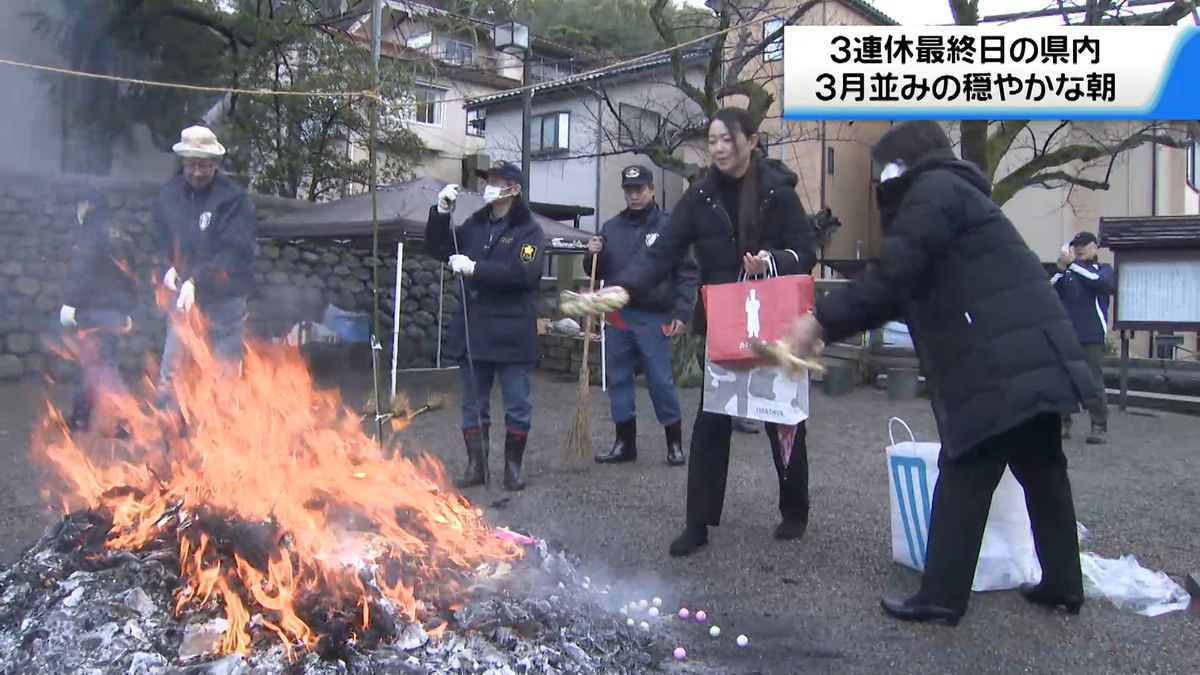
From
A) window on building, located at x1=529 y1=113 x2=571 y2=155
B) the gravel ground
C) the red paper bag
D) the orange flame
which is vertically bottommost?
the gravel ground

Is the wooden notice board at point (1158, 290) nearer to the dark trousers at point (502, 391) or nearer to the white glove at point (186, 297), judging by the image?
the dark trousers at point (502, 391)

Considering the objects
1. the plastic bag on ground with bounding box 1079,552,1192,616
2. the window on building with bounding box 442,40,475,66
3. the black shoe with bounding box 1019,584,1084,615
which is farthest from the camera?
the window on building with bounding box 442,40,475,66

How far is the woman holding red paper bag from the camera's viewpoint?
4.24 metres

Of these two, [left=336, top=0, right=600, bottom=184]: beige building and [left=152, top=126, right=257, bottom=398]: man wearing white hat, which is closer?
[left=152, top=126, right=257, bottom=398]: man wearing white hat

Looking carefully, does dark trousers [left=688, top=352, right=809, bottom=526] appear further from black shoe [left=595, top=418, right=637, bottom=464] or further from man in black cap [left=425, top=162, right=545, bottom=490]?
black shoe [left=595, top=418, right=637, bottom=464]

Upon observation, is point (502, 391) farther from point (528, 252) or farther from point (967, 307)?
point (967, 307)

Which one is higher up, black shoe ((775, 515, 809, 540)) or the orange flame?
the orange flame

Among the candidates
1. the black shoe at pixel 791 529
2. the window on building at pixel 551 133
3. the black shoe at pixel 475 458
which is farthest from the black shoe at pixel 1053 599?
the window on building at pixel 551 133

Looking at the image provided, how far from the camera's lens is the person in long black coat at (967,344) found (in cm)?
327

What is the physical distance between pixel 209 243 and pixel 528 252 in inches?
74.7

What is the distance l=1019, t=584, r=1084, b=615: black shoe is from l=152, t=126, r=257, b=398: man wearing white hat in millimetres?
4307

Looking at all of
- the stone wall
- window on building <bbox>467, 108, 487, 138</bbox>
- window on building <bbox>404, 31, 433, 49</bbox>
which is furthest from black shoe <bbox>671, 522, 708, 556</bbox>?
window on building <bbox>467, 108, 487, 138</bbox>

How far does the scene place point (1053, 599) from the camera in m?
3.60

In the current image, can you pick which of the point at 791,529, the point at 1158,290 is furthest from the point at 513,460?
the point at 1158,290
